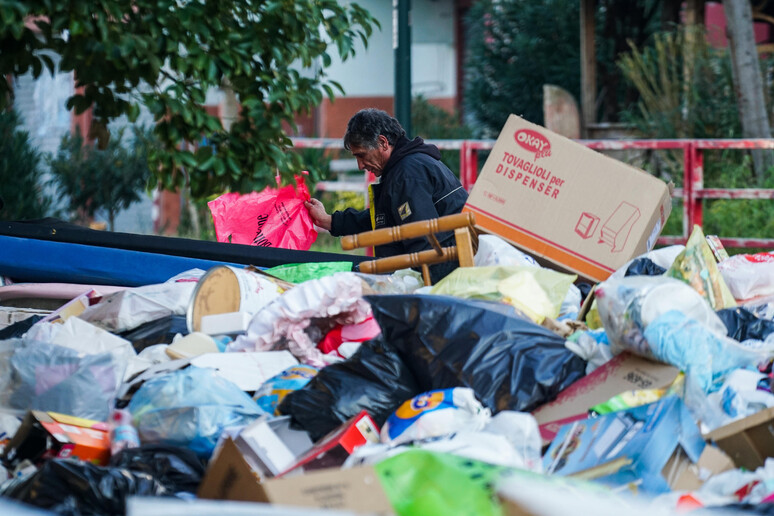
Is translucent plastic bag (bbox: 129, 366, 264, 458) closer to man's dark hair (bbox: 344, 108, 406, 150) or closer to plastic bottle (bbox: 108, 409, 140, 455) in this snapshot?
plastic bottle (bbox: 108, 409, 140, 455)

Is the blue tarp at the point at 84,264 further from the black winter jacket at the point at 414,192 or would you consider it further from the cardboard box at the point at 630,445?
the cardboard box at the point at 630,445

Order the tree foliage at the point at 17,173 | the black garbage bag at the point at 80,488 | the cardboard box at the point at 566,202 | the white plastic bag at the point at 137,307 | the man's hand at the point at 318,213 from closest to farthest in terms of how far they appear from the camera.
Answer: the black garbage bag at the point at 80,488
the white plastic bag at the point at 137,307
the cardboard box at the point at 566,202
the man's hand at the point at 318,213
the tree foliage at the point at 17,173

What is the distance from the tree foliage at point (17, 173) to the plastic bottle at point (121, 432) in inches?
296

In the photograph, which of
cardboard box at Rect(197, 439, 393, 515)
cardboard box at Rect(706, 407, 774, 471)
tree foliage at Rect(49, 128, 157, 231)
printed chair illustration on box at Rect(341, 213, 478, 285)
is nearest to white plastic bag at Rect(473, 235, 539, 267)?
printed chair illustration on box at Rect(341, 213, 478, 285)

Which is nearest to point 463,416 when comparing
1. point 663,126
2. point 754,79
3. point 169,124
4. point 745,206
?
point 169,124

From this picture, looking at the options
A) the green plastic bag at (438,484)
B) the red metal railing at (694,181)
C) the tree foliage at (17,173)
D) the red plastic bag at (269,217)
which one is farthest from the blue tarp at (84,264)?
the tree foliage at (17,173)

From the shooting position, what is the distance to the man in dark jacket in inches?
171

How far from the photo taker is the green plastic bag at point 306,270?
4.03 metres

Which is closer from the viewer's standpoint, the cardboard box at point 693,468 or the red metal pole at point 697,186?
the cardboard box at point 693,468

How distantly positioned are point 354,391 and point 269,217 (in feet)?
7.56

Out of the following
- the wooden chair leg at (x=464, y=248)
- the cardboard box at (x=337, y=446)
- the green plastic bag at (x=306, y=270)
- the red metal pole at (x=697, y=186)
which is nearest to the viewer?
the cardboard box at (x=337, y=446)

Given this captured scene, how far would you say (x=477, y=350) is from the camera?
2.77 meters

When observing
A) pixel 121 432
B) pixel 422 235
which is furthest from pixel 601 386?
pixel 121 432

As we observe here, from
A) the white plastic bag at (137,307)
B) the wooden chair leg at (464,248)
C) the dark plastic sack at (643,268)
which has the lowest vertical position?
the white plastic bag at (137,307)
